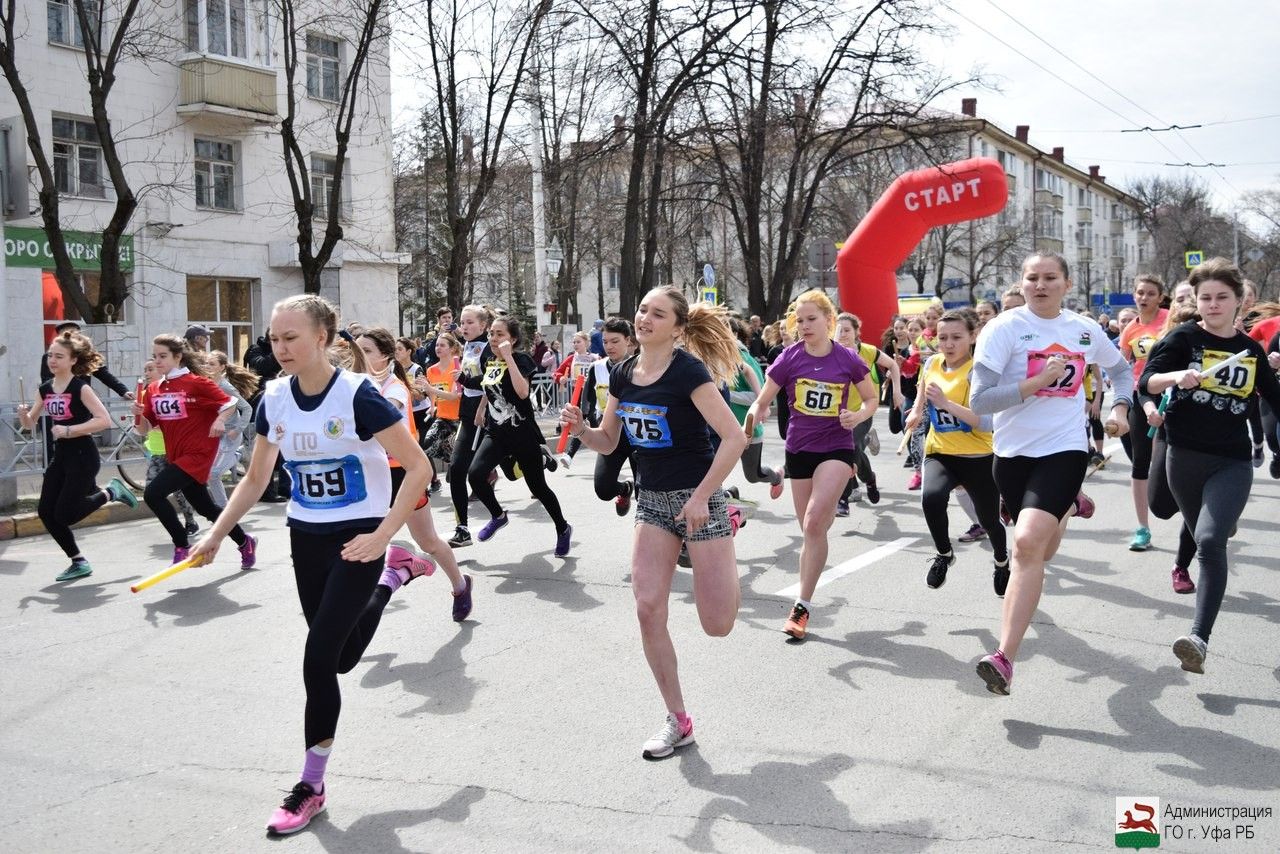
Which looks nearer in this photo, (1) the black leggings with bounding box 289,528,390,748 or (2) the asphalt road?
(2) the asphalt road

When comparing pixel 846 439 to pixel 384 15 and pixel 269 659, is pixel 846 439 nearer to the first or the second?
pixel 269 659

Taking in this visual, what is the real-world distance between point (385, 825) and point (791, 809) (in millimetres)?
1315

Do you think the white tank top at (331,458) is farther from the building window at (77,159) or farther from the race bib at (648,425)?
the building window at (77,159)

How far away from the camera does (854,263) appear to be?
22.5 m

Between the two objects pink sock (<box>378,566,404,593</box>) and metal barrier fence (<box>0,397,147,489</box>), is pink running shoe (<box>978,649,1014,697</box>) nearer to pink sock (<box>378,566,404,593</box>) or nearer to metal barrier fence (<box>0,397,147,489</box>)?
pink sock (<box>378,566,404,593</box>)

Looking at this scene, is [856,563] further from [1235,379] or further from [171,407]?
[171,407]

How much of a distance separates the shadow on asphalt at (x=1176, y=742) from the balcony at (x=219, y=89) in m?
22.4

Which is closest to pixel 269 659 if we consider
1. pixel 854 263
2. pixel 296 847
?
pixel 296 847

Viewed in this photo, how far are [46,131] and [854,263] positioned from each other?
15.0 m

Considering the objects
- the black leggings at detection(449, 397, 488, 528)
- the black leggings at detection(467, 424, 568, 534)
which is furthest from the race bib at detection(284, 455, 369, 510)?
the black leggings at detection(449, 397, 488, 528)

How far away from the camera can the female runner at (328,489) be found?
3.88m

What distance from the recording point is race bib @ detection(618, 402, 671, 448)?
4484mm

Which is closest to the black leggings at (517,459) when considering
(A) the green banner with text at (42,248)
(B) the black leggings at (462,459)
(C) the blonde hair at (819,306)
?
(B) the black leggings at (462,459)

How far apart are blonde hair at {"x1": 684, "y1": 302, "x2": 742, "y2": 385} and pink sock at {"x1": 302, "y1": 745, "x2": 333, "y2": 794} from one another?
2336 millimetres
